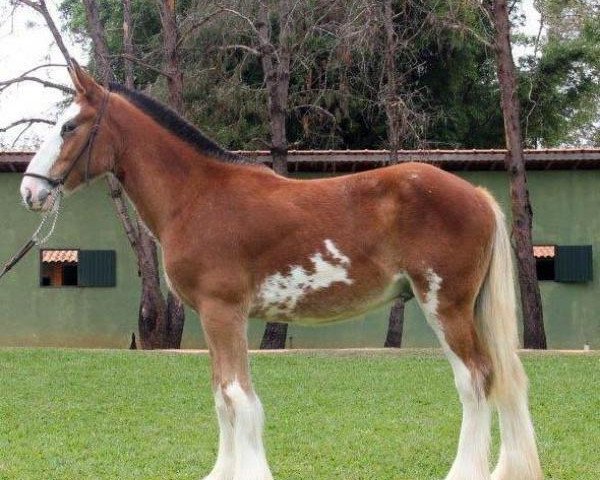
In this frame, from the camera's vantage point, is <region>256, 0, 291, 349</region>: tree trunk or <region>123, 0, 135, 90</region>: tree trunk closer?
<region>256, 0, 291, 349</region>: tree trunk

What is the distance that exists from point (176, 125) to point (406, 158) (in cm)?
1233

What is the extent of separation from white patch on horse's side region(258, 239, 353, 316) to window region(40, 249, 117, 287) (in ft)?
44.8

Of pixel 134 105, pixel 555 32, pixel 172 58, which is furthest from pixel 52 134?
pixel 555 32

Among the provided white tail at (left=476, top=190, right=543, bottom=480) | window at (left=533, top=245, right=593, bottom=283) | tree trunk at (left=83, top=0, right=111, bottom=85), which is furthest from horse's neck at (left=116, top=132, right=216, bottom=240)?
window at (left=533, top=245, right=593, bottom=283)

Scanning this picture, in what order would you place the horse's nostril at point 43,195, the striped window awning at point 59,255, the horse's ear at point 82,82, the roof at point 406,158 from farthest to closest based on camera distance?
1. the striped window awning at point 59,255
2. the roof at point 406,158
3. the horse's ear at point 82,82
4. the horse's nostril at point 43,195

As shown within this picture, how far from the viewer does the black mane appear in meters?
5.25

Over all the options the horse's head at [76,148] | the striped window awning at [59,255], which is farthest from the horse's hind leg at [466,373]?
the striped window awning at [59,255]

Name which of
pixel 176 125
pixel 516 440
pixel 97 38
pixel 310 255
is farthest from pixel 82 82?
pixel 97 38

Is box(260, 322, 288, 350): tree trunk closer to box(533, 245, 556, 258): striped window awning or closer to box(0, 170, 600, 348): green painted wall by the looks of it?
box(0, 170, 600, 348): green painted wall

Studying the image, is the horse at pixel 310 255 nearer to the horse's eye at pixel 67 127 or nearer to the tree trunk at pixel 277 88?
the horse's eye at pixel 67 127

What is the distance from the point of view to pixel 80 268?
18.1 m

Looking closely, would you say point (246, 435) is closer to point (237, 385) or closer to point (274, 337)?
point (237, 385)

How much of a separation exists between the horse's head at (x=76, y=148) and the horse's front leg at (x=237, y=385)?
3.20ft

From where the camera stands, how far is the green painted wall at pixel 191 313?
18.1 meters
